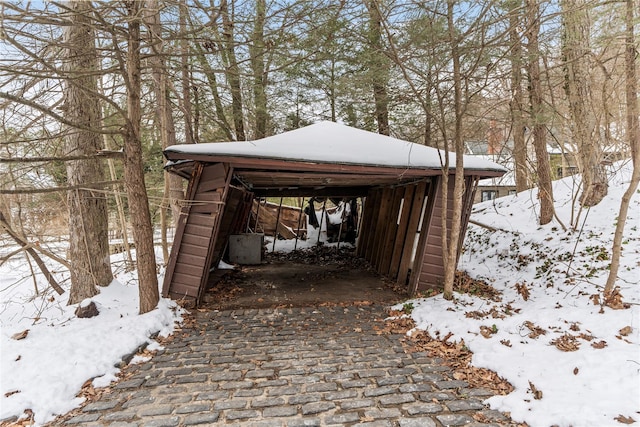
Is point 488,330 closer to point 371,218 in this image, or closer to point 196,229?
point 196,229

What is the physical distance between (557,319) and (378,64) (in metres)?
4.99

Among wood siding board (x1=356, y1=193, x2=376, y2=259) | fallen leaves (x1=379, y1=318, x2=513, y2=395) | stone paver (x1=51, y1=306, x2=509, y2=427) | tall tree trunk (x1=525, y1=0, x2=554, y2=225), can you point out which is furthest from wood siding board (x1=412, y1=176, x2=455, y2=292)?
wood siding board (x1=356, y1=193, x2=376, y2=259)

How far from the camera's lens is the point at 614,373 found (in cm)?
244

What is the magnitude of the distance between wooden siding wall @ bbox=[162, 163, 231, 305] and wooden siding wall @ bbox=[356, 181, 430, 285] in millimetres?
3686

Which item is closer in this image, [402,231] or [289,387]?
[289,387]

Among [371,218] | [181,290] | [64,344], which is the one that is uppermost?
[371,218]

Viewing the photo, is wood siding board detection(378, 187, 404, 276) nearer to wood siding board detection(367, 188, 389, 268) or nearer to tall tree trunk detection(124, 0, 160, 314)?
wood siding board detection(367, 188, 389, 268)

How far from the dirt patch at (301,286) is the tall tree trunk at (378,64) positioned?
403 cm

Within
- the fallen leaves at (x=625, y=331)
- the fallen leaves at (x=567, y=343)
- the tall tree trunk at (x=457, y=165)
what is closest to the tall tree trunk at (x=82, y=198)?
the tall tree trunk at (x=457, y=165)

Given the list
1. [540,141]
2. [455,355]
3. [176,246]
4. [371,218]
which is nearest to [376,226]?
[371,218]

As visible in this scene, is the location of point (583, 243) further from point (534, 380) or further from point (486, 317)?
point (534, 380)

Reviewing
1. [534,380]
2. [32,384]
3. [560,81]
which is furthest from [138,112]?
[560,81]

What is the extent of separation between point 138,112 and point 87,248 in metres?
2.01

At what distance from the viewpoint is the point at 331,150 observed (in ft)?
17.6
